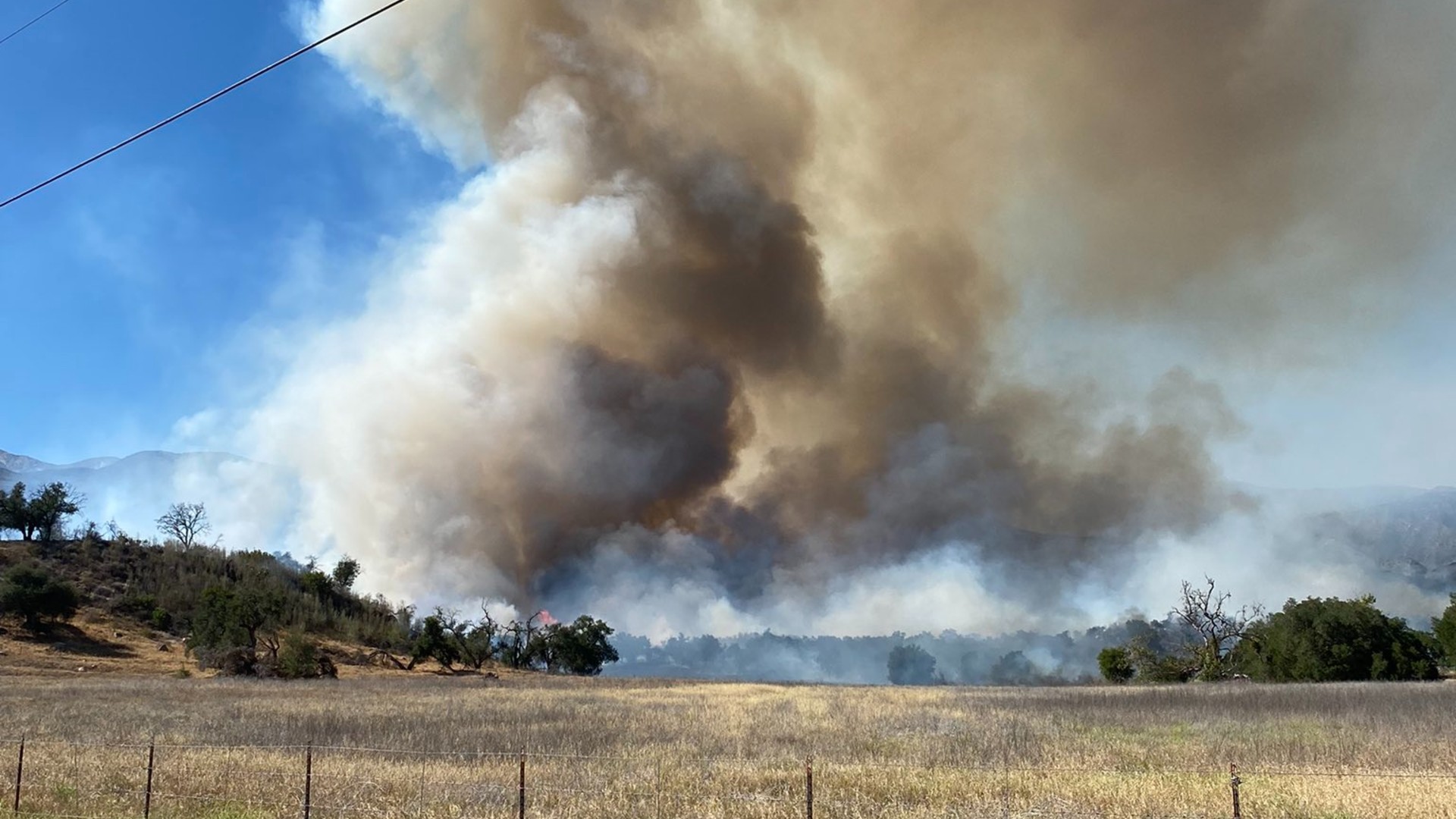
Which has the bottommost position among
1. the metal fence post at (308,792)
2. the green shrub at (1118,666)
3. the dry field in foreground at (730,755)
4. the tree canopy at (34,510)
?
the green shrub at (1118,666)

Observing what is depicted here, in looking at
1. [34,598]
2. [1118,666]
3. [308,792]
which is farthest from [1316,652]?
[34,598]

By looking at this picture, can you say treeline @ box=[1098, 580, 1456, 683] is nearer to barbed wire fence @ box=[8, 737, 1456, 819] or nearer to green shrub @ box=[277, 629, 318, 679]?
barbed wire fence @ box=[8, 737, 1456, 819]

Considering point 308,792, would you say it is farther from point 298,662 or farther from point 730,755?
point 298,662

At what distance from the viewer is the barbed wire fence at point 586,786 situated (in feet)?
51.5

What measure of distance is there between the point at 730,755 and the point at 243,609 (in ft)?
Result: 200

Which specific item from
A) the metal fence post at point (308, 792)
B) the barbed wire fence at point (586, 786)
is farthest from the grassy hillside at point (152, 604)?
the metal fence post at point (308, 792)

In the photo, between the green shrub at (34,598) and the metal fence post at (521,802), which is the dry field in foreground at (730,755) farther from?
the green shrub at (34,598)

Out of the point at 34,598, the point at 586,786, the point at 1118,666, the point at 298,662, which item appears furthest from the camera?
the point at 1118,666

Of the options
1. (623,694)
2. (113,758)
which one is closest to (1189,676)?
(623,694)

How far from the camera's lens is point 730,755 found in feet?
78.0

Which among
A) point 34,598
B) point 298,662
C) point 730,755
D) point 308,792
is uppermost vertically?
point 34,598

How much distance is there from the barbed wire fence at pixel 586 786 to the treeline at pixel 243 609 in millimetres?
45969

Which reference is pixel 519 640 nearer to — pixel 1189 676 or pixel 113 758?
pixel 1189 676

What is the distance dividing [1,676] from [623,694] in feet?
120
